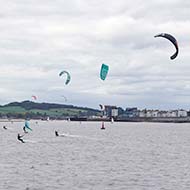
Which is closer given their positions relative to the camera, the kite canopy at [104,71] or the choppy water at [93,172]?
the choppy water at [93,172]

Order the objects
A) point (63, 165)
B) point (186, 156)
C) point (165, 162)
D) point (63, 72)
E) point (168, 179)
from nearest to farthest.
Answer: point (168, 179) < point (63, 165) < point (165, 162) < point (186, 156) < point (63, 72)

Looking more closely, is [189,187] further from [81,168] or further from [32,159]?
[32,159]

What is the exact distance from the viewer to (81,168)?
183 ft

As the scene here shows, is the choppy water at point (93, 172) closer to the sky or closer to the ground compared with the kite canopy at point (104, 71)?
closer to the ground

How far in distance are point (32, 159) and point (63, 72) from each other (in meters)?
19.4

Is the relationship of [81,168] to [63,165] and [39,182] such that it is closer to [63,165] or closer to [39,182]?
[63,165]

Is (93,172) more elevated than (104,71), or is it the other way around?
(104,71)

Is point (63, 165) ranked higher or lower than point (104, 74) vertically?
lower

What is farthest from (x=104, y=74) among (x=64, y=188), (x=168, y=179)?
(x=64, y=188)

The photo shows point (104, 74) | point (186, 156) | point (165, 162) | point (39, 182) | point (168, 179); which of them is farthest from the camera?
point (186, 156)

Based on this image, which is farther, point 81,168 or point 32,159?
point 32,159

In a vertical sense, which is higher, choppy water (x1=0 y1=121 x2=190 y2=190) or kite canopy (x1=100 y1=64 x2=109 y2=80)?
kite canopy (x1=100 y1=64 x2=109 y2=80)

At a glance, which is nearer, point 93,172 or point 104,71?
point 93,172

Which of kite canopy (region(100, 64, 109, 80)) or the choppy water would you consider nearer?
the choppy water
